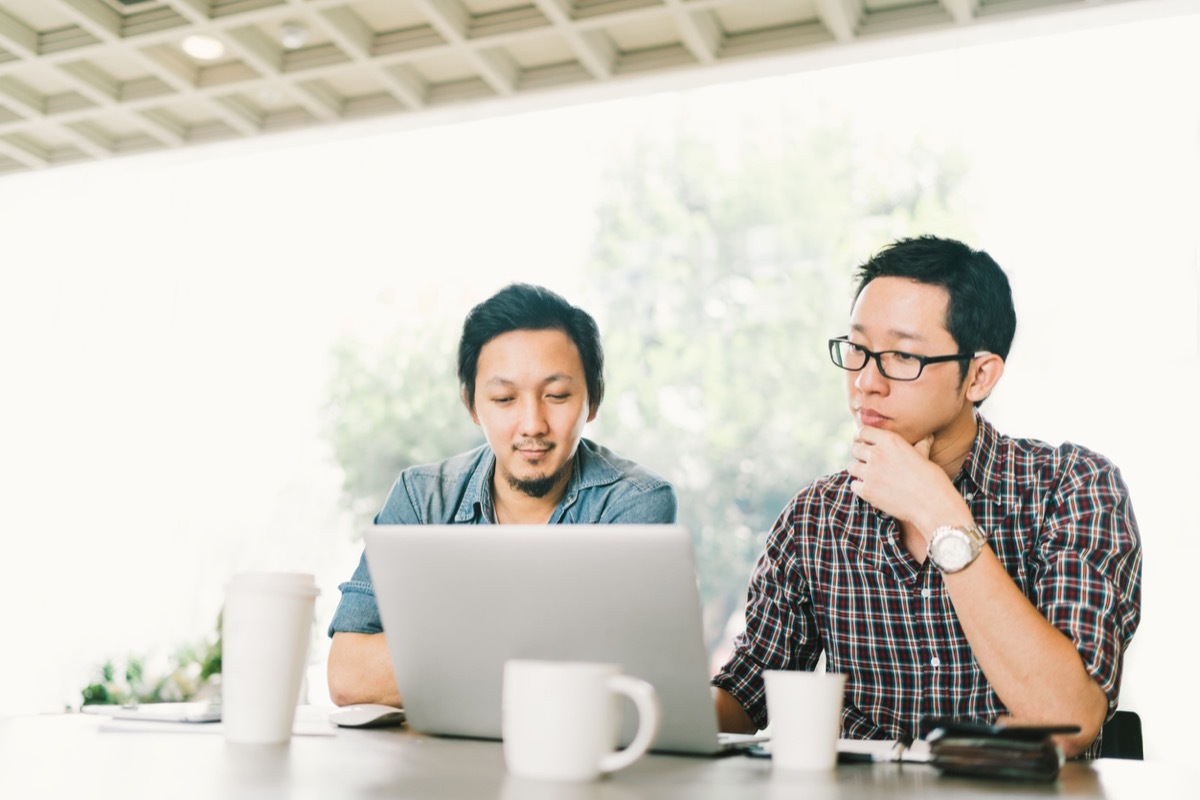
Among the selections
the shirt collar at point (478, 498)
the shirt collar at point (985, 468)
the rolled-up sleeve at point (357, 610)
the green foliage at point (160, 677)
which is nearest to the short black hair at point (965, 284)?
the shirt collar at point (985, 468)

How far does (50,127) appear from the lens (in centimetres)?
518

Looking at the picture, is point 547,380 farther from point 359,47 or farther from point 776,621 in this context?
point 359,47

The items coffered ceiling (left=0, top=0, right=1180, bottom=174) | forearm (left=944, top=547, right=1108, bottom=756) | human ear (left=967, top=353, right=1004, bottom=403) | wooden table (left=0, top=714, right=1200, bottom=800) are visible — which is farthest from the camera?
coffered ceiling (left=0, top=0, right=1180, bottom=174)

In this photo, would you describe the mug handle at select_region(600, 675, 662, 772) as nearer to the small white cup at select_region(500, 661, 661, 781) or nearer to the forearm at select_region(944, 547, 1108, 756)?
the small white cup at select_region(500, 661, 661, 781)

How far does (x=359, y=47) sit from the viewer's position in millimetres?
4297

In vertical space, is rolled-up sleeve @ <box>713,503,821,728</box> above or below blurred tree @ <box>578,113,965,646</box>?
below

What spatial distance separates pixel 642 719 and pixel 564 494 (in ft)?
3.90

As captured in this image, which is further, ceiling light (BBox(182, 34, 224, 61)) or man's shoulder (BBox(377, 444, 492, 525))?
ceiling light (BBox(182, 34, 224, 61))

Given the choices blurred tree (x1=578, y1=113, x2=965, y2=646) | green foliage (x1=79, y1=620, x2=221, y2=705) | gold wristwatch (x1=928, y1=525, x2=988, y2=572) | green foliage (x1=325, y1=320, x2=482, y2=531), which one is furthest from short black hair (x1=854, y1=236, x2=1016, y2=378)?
green foliage (x1=325, y1=320, x2=482, y2=531)

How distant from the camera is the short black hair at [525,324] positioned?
199cm

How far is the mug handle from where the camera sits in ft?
2.63

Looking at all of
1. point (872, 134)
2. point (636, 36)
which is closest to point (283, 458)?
point (636, 36)

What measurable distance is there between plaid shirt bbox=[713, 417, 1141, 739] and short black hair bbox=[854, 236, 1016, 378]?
0.14m

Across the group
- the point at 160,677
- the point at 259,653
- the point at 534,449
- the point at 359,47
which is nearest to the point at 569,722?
the point at 259,653
